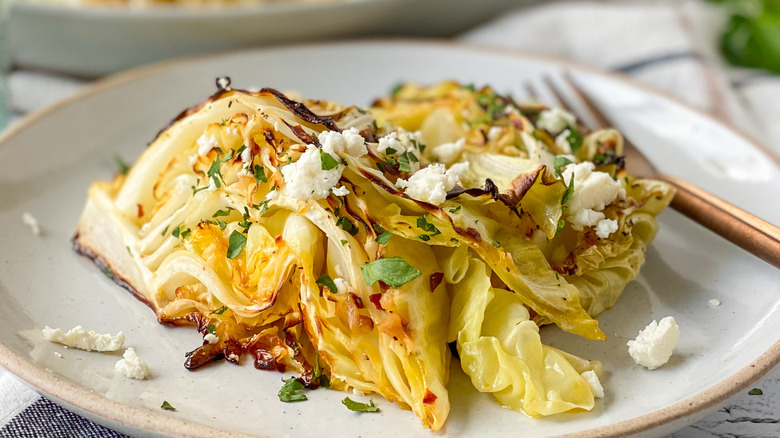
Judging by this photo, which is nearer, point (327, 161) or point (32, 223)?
point (327, 161)

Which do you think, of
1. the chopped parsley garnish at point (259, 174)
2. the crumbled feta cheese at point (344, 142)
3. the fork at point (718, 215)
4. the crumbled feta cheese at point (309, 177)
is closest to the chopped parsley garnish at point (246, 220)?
the chopped parsley garnish at point (259, 174)

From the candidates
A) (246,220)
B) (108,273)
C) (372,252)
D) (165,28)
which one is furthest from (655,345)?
(165,28)

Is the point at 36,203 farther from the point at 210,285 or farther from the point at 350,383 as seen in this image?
the point at 350,383

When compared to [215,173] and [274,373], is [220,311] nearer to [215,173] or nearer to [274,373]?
[274,373]

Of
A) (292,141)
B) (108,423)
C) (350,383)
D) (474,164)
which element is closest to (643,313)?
(474,164)

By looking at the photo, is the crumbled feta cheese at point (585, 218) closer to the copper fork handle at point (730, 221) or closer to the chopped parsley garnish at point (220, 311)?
the copper fork handle at point (730, 221)

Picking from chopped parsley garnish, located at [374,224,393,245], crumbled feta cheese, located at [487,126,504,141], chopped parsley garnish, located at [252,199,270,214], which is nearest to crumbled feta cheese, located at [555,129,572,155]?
crumbled feta cheese, located at [487,126,504,141]

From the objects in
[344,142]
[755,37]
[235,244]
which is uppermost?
[344,142]
